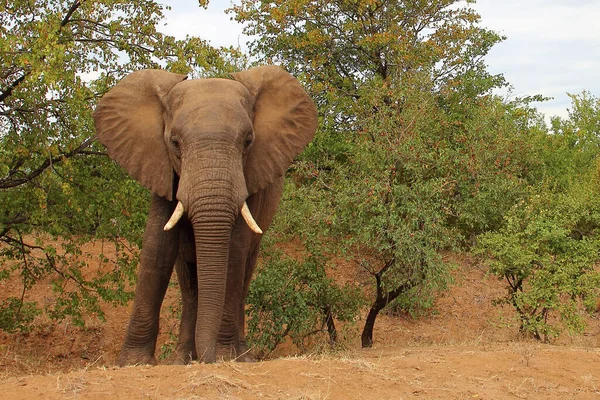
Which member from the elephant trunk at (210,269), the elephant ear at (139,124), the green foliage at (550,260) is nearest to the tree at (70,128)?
the elephant ear at (139,124)

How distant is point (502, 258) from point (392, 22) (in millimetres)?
9508

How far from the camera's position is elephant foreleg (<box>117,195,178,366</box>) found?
24.2 ft

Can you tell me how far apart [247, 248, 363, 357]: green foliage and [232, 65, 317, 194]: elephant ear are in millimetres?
2760

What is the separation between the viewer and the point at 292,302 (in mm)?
10484

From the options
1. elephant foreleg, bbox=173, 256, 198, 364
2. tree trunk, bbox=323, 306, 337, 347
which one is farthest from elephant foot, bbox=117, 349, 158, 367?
tree trunk, bbox=323, 306, 337, 347

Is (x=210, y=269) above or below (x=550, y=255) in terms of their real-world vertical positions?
below

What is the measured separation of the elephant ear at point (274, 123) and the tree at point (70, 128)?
1919 mm

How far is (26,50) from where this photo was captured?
8664 millimetres

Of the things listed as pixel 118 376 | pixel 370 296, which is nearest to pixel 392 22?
pixel 370 296

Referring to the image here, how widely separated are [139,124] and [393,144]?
4.29 meters

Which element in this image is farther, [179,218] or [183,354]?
[183,354]

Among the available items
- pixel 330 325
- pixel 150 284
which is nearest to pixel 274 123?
pixel 150 284

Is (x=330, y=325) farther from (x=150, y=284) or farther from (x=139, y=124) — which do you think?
(x=139, y=124)

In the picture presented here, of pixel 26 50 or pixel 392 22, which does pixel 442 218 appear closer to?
pixel 26 50
